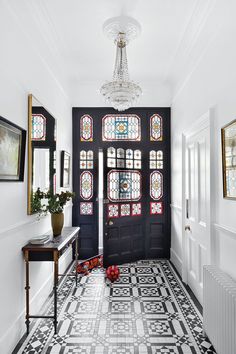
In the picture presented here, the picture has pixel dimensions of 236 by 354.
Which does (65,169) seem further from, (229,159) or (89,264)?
(229,159)

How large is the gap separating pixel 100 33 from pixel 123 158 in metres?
2.17

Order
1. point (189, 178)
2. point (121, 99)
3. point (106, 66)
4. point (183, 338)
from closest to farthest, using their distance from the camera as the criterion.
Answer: point (183, 338)
point (121, 99)
point (189, 178)
point (106, 66)

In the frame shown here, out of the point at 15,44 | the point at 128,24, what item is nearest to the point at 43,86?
the point at 15,44

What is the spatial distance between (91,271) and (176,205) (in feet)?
5.71

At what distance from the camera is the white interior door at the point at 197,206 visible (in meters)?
2.86

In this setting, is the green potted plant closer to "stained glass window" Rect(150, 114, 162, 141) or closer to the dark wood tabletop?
the dark wood tabletop

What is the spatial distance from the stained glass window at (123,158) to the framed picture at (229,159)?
102 inches

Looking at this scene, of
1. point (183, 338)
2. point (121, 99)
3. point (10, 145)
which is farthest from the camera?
point (121, 99)

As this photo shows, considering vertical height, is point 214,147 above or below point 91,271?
above

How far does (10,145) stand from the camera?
7.42 feet

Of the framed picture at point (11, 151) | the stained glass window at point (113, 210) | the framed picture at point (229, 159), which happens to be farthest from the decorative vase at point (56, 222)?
the framed picture at point (229, 159)

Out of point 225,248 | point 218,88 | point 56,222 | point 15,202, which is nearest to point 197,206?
point 225,248

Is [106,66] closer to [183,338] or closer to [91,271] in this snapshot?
[91,271]

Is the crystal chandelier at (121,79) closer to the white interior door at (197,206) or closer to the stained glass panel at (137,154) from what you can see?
the white interior door at (197,206)
